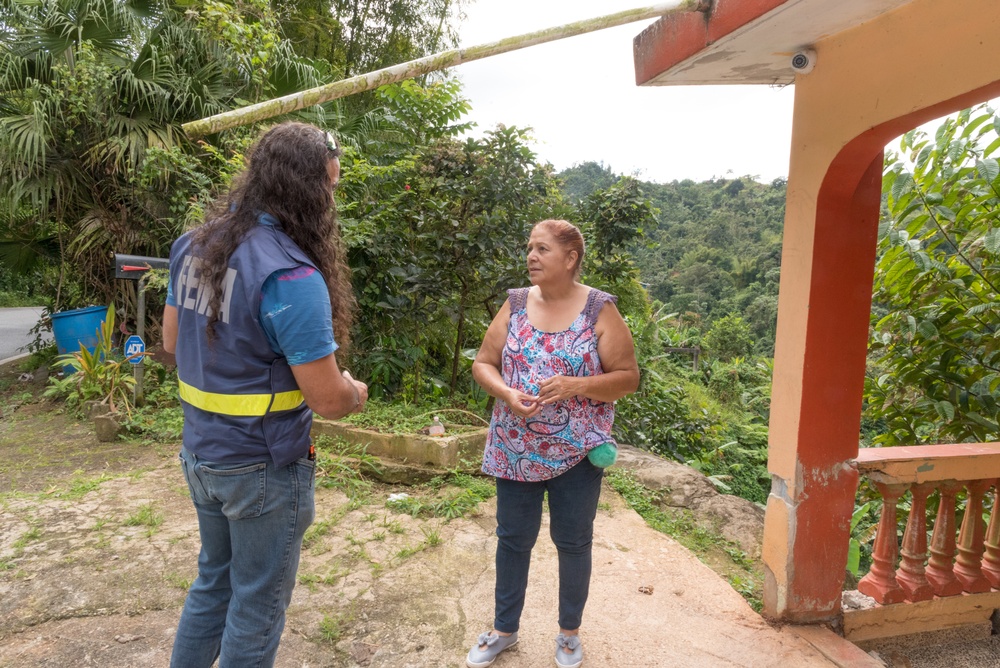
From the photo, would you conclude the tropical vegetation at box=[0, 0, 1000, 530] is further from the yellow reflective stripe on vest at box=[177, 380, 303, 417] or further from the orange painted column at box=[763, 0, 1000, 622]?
the yellow reflective stripe on vest at box=[177, 380, 303, 417]

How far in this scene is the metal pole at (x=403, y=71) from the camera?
1838mm

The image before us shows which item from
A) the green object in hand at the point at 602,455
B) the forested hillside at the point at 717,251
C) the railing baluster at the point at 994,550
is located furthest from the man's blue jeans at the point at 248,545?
the forested hillside at the point at 717,251

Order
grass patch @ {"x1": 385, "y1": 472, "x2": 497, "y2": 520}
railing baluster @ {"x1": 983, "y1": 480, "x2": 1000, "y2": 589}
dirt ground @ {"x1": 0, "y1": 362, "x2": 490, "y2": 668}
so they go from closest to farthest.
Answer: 1. dirt ground @ {"x1": 0, "y1": 362, "x2": 490, "y2": 668}
2. railing baluster @ {"x1": 983, "y1": 480, "x2": 1000, "y2": 589}
3. grass patch @ {"x1": 385, "y1": 472, "x2": 497, "y2": 520}

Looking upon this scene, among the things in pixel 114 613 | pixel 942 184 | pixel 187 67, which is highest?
pixel 187 67

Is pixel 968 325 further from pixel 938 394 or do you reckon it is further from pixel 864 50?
pixel 864 50

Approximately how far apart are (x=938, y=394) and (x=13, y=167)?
25.9 ft

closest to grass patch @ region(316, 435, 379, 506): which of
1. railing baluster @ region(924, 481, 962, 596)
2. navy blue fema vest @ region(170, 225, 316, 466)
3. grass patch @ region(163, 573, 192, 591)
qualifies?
grass patch @ region(163, 573, 192, 591)

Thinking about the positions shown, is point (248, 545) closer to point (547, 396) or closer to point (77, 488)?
point (547, 396)

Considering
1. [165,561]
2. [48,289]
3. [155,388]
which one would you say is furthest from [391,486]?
[48,289]

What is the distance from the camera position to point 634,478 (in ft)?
15.6

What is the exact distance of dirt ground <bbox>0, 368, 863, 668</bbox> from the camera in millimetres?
2420

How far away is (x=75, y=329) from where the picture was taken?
637 centimetres

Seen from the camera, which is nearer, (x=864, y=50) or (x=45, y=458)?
(x=864, y=50)

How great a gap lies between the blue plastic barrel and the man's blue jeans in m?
5.67
